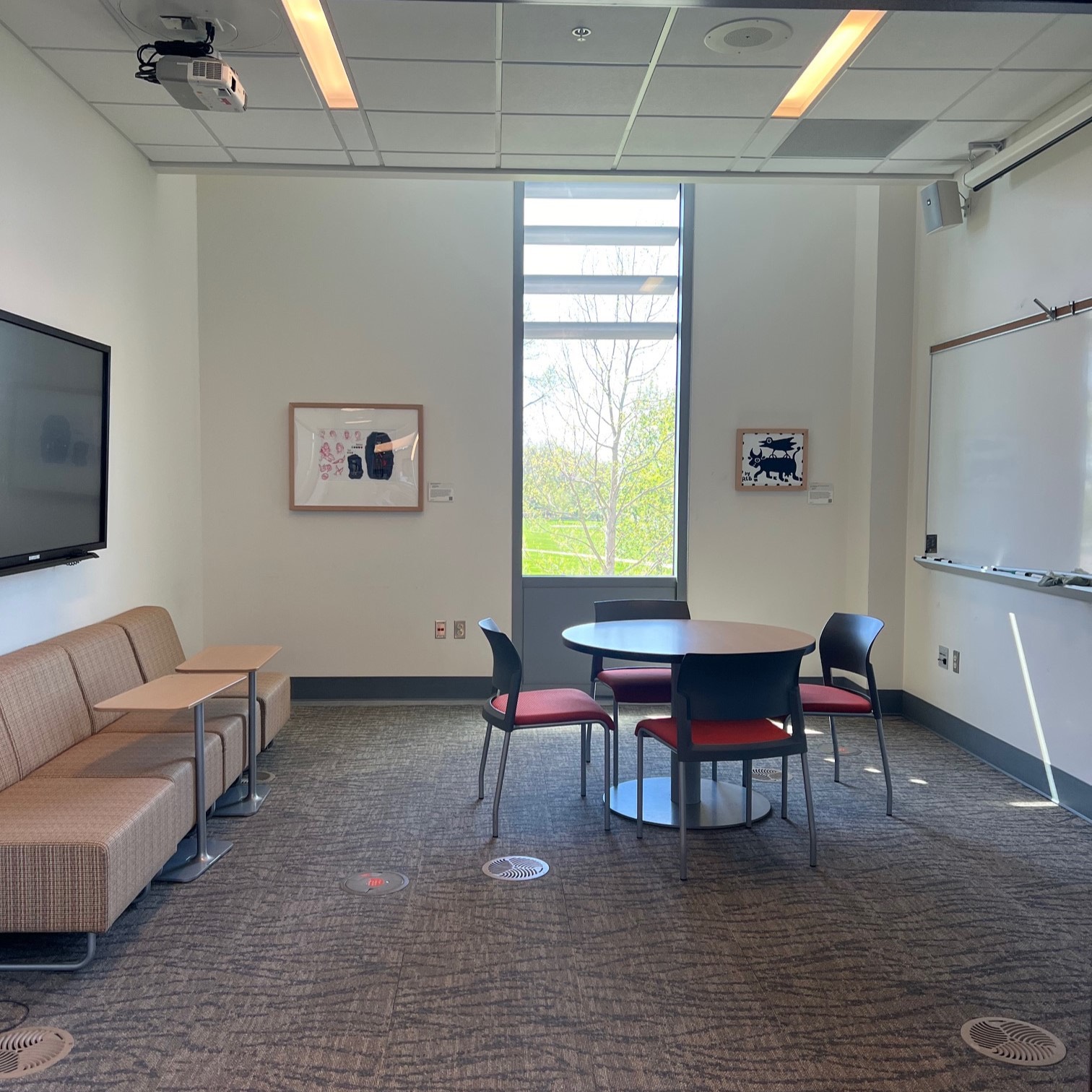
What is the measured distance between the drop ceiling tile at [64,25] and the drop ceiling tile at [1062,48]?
353 cm

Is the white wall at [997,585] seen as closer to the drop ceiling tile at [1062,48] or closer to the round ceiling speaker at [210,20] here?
the drop ceiling tile at [1062,48]

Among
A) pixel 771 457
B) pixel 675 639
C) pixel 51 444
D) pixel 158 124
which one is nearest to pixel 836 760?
pixel 675 639

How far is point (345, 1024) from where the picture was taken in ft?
8.00

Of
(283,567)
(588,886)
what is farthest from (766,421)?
→ (588,886)

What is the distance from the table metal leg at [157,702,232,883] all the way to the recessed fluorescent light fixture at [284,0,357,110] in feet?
8.50

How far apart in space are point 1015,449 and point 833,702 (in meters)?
1.62

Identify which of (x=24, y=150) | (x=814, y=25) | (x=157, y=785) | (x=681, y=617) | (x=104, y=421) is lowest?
(x=157, y=785)

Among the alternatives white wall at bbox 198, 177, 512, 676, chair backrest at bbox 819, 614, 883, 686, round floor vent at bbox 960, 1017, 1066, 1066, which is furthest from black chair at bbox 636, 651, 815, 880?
white wall at bbox 198, 177, 512, 676

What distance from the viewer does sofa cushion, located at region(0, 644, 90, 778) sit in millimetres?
3262

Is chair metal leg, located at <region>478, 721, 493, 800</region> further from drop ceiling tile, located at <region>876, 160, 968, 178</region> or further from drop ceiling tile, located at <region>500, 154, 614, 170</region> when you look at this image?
drop ceiling tile, located at <region>876, 160, 968, 178</region>

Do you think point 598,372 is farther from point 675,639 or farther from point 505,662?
point 505,662

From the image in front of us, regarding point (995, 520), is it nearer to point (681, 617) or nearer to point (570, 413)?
point (681, 617)

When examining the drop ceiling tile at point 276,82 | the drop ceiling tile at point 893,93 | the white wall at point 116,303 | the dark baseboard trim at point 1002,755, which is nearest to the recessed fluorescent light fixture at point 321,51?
the drop ceiling tile at point 276,82

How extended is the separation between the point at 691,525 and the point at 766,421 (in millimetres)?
857
